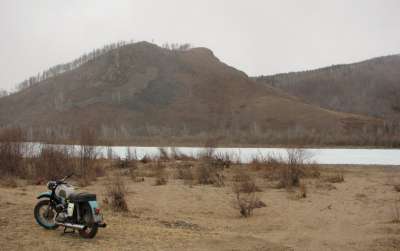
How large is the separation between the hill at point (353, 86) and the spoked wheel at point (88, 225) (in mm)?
94893

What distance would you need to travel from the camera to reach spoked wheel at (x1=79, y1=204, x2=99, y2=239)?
8.05 m

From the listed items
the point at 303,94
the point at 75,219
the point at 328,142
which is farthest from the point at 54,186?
the point at 303,94

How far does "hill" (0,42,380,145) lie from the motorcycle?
5928 cm

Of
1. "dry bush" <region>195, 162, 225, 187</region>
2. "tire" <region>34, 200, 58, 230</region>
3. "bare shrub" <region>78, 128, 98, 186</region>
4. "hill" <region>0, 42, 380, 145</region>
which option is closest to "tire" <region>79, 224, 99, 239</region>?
"tire" <region>34, 200, 58, 230</region>

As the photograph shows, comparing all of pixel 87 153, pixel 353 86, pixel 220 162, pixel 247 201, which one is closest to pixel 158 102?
pixel 353 86

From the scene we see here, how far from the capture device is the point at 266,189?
1677cm

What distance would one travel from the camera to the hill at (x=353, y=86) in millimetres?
106250

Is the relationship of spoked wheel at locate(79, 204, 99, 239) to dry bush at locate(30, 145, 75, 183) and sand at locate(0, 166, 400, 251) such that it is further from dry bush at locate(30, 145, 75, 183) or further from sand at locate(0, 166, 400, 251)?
dry bush at locate(30, 145, 75, 183)

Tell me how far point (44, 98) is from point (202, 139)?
175 ft

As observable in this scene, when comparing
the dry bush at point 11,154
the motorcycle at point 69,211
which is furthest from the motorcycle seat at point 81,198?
the dry bush at point 11,154

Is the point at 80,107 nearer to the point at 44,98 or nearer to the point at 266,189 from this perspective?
the point at 44,98

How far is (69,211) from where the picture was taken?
8.26 m

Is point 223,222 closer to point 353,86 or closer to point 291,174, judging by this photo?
→ point 291,174

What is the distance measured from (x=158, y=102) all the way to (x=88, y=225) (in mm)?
82675
